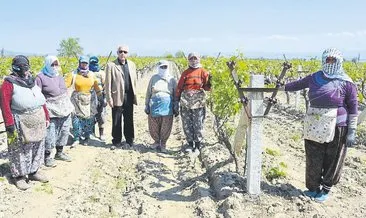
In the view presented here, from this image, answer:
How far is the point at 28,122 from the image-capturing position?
4.59m

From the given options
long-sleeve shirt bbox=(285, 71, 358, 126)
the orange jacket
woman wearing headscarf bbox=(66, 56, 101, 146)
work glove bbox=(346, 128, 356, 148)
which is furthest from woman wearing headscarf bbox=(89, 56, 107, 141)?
work glove bbox=(346, 128, 356, 148)

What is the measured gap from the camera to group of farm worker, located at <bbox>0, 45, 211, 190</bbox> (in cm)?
454

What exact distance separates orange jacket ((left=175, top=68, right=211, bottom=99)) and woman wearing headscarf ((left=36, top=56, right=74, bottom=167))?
1816mm

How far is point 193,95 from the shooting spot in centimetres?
613

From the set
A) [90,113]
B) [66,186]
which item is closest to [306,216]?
[66,186]

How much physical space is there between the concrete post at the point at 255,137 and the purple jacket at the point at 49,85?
9.34ft

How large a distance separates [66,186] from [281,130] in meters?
5.50

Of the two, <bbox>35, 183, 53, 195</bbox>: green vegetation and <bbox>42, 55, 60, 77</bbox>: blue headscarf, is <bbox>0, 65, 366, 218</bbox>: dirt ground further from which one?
<bbox>42, 55, 60, 77</bbox>: blue headscarf

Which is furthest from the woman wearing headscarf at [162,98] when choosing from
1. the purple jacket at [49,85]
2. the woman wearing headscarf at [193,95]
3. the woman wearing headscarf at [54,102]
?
the purple jacket at [49,85]

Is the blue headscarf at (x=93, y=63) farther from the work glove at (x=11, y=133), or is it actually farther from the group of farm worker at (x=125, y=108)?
the work glove at (x=11, y=133)

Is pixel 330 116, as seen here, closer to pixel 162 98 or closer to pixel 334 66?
pixel 334 66

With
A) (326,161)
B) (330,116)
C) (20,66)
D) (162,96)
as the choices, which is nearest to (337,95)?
(330,116)

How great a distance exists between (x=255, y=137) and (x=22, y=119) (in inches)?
109

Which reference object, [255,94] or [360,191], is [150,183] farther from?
[360,191]
